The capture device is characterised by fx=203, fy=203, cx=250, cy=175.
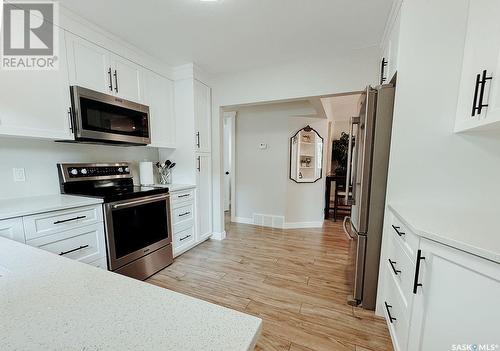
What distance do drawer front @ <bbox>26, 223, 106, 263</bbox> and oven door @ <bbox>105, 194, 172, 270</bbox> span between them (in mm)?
71

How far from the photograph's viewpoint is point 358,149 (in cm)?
186

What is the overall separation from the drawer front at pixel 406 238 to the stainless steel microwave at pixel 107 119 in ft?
8.33

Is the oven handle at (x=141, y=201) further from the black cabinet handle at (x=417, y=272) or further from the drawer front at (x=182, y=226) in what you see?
the black cabinet handle at (x=417, y=272)

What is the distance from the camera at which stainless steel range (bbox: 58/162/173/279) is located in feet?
6.08

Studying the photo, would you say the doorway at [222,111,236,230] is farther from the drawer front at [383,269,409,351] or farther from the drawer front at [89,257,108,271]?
the drawer front at [383,269,409,351]

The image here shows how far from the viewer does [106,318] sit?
20.2 inches

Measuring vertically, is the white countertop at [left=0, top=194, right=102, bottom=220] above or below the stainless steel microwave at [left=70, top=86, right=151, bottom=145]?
below

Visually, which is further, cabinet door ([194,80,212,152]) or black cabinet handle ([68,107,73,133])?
cabinet door ([194,80,212,152])

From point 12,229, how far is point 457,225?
2.68 meters

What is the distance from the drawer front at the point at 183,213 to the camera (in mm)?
2555

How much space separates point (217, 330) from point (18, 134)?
2.05m

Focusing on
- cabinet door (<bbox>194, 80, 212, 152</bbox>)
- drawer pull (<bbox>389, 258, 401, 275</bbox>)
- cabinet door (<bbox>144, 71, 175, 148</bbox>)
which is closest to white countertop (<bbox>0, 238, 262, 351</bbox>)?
drawer pull (<bbox>389, 258, 401, 275</bbox>)

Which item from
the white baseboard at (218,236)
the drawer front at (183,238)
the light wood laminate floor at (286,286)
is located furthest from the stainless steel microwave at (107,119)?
the white baseboard at (218,236)

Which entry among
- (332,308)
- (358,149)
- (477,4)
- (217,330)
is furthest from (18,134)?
(477,4)
